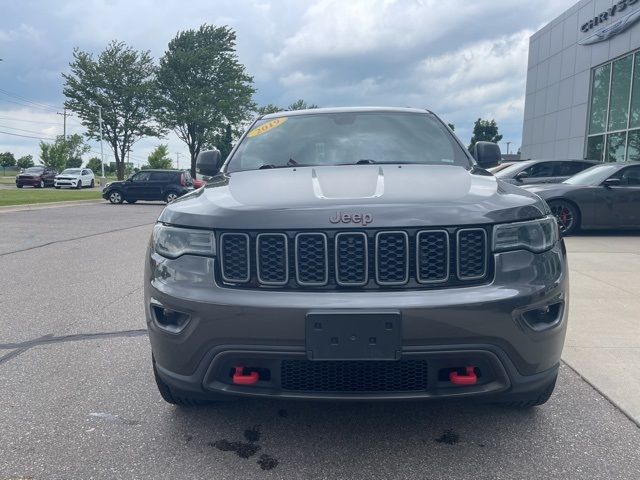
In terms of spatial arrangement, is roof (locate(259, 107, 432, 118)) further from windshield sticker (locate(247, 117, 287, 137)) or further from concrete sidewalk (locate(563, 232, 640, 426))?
concrete sidewalk (locate(563, 232, 640, 426))

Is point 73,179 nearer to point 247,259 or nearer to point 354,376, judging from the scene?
point 247,259

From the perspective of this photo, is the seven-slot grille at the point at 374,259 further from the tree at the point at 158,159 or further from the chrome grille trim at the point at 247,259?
the tree at the point at 158,159

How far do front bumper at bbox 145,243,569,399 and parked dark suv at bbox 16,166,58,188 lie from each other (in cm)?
3752

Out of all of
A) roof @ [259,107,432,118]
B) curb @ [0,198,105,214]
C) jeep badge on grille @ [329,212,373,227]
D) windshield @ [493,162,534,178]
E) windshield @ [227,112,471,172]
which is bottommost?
curb @ [0,198,105,214]

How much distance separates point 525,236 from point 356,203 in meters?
0.71

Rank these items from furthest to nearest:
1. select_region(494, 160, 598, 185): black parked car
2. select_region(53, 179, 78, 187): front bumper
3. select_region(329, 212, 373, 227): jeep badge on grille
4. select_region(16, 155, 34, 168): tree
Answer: select_region(16, 155, 34, 168): tree, select_region(53, 179, 78, 187): front bumper, select_region(494, 160, 598, 185): black parked car, select_region(329, 212, 373, 227): jeep badge on grille

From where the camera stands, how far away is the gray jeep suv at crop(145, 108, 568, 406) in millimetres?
2000

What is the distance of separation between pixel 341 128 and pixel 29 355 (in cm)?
255

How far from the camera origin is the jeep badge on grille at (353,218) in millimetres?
2084

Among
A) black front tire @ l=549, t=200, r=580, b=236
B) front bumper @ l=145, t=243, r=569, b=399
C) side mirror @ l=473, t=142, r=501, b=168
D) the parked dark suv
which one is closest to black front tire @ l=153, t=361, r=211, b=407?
front bumper @ l=145, t=243, r=569, b=399

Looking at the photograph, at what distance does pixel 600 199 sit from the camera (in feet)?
30.2

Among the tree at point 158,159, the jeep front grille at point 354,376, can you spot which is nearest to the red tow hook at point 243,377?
the jeep front grille at point 354,376

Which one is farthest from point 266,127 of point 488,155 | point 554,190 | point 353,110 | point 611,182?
point 611,182

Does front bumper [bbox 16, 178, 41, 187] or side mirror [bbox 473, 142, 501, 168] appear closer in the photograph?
side mirror [bbox 473, 142, 501, 168]
